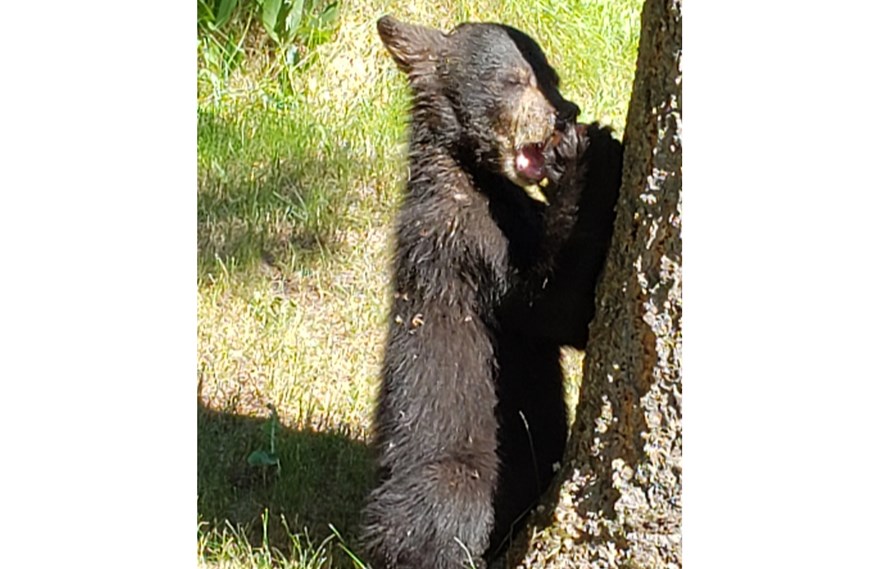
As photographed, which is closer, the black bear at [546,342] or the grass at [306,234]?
the black bear at [546,342]

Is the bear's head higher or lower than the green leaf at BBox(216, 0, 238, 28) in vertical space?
lower

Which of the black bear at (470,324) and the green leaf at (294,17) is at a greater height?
the green leaf at (294,17)

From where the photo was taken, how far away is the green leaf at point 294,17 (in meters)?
6.38

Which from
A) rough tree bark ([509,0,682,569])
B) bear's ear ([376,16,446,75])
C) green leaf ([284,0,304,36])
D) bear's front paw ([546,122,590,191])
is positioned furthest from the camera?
green leaf ([284,0,304,36])

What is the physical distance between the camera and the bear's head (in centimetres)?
427

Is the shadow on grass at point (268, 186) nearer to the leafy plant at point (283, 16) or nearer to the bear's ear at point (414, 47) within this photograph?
the leafy plant at point (283, 16)

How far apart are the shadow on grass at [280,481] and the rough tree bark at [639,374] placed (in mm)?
967

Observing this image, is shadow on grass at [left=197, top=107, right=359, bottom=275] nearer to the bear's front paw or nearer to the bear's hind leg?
the bear's hind leg

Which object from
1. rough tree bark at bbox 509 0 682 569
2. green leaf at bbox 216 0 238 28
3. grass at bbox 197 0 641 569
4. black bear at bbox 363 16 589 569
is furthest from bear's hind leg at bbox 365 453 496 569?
green leaf at bbox 216 0 238 28

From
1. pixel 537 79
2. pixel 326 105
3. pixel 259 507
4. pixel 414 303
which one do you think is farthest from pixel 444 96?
pixel 326 105

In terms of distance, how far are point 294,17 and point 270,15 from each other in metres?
0.12

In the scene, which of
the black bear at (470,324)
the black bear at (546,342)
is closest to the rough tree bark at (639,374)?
the black bear at (546,342)
